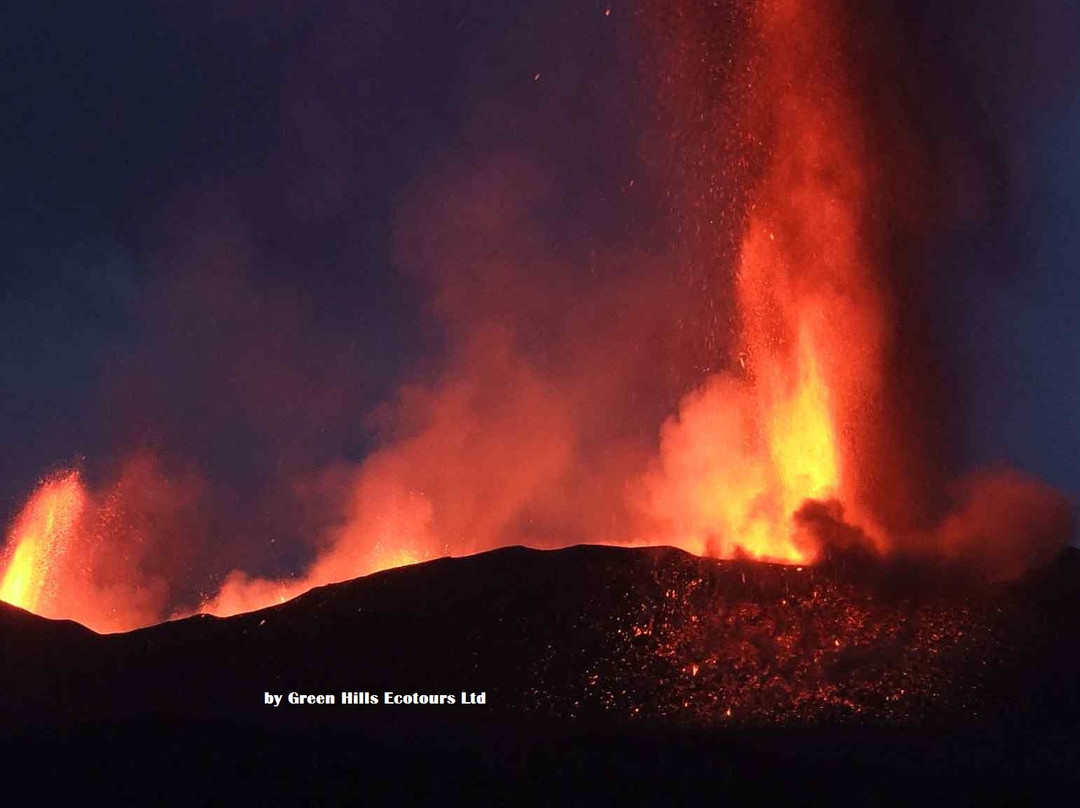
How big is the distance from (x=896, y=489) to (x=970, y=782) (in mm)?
13836

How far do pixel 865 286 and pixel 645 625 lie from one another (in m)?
15.0

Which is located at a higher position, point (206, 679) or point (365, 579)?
point (365, 579)

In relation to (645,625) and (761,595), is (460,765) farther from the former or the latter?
(761,595)

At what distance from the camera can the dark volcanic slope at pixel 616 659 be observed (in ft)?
61.4

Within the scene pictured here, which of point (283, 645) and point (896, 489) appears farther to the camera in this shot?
point (896, 489)

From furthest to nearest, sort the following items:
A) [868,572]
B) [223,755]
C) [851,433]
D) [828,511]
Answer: [851,433], [828,511], [868,572], [223,755]

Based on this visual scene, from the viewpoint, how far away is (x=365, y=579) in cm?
2520

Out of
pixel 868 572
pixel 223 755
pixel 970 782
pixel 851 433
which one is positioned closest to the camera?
pixel 970 782

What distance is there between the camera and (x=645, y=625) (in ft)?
72.9

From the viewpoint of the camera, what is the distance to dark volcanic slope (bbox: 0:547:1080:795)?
18.7 m

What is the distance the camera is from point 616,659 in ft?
69.5

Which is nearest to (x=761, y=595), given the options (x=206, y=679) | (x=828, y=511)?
(x=828, y=511)

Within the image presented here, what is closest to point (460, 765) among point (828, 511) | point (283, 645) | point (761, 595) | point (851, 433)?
point (283, 645)

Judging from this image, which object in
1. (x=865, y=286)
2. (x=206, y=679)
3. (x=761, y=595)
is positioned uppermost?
(x=865, y=286)
